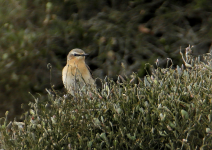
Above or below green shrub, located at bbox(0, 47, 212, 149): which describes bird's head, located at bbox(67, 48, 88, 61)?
above

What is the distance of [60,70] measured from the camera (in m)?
5.46

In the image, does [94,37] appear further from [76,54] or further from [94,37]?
[76,54]

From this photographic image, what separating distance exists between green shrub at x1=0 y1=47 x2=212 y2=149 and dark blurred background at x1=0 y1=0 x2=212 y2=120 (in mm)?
1584

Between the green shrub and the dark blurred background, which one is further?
the dark blurred background

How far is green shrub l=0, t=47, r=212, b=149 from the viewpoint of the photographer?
294 cm

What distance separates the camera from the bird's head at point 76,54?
5.11 meters

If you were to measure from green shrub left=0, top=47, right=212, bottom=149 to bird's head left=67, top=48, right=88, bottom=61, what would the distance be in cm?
169

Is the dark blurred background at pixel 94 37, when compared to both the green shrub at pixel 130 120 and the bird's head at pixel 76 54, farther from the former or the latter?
the green shrub at pixel 130 120

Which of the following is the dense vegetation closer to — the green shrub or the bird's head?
the bird's head

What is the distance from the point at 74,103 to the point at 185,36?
2266 millimetres

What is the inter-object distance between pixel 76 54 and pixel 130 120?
2259 mm

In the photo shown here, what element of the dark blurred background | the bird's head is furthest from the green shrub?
the bird's head

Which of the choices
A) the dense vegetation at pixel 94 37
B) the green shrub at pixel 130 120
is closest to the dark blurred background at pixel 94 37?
the dense vegetation at pixel 94 37

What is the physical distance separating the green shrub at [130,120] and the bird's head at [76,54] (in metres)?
1.69
